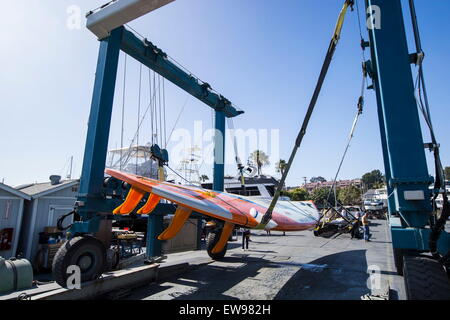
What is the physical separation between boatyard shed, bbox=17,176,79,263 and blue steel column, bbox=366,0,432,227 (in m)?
13.7

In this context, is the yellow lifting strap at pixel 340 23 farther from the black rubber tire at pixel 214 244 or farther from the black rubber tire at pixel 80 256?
the black rubber tire at pixel 214 244

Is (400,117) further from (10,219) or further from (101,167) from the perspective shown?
(10,219)

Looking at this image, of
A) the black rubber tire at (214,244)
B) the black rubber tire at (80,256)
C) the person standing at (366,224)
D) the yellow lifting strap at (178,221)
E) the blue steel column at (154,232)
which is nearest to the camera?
the black rubber tire at (80,256)

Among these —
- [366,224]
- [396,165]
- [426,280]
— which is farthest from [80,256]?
[366,224]

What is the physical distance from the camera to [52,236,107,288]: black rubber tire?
494 centimetres

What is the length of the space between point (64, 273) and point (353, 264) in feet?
27.7

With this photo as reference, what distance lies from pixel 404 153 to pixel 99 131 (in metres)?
6.49

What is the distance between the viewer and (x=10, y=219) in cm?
1141

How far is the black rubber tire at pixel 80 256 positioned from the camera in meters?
4.94

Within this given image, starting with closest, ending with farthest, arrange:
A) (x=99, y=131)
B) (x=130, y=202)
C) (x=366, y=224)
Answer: (x=130, y=202) → (x=99, y=131) → (x=366, y=224)

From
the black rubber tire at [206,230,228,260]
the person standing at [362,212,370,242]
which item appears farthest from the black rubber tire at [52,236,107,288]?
the person standing at [362,212,370,242]

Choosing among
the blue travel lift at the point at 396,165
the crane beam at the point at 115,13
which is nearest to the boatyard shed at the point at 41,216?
the blue travel lift at the point at 396,165
